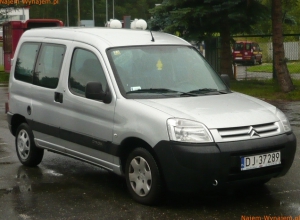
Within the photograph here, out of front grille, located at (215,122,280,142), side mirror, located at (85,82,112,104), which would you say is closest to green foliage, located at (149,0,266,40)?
side mirror, located at (85,82,112,104)

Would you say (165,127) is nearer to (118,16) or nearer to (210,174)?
(210,174)

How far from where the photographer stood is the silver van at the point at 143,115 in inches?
248

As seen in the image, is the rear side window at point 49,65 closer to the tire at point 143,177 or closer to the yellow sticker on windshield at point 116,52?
the yellow sticker on windshield at point 116,52

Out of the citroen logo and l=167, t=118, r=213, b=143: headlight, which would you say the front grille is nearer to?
the citroen logo

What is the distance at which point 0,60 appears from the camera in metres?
39.3

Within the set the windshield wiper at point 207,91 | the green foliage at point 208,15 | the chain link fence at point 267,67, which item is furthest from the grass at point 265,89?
the windshield wiper at point 207,91

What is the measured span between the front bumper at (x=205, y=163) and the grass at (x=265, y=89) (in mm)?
11937

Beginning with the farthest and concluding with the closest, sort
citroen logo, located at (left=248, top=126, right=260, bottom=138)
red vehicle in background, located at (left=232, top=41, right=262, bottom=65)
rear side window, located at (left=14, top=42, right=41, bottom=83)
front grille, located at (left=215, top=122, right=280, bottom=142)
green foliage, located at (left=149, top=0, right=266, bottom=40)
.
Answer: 1. red vehicle in background, located at (left=232, top=41, right=262, bottom=65)
2. green foliage, located at (left=149, top=0, right=266, bottom=40)
3. rear side window, located at (left=14, top=42, right=41, bottom=83)
4. citroen logo, located at (left=248, top=126, right=260, bottom=138)
5. front grille, located at (left=215, top=122, right=280, bottom=142)

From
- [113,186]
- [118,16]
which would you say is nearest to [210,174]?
[113,186]

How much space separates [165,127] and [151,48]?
5.22 feet

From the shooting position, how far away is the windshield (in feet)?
23.5

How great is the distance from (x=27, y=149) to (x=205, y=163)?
3394 mm

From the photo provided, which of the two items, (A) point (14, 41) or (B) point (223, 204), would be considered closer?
(B) point (223, 204)

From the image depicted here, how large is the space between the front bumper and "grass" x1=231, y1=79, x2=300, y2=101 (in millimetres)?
11937
